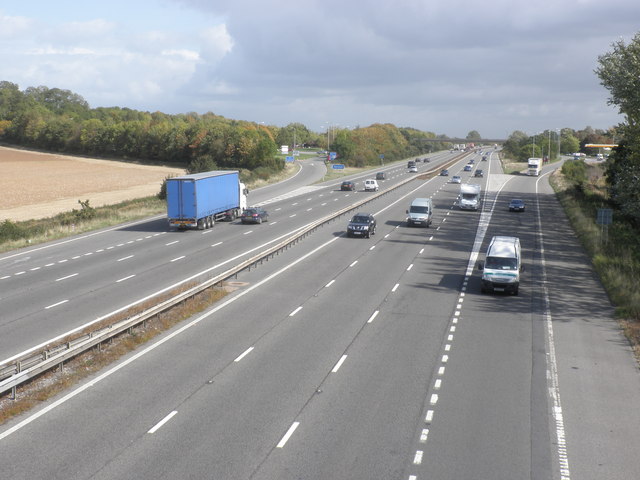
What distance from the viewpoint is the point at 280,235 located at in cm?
4547

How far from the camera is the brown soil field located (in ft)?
→ 248

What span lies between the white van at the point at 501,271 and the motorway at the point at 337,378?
28.6 inches

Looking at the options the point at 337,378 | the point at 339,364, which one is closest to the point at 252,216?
the point at 339,364

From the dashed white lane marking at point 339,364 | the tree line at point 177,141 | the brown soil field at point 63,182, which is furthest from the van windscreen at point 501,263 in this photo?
the tree line at point 177,141

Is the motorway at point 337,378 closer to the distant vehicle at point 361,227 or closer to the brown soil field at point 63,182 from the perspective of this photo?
the distant vehicle at point 361,227

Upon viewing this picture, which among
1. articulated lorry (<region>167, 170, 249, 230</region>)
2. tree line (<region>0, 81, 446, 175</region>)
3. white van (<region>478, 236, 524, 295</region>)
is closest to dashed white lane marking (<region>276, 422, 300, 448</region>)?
white van (<region>478, 236, 524, 295</region>)

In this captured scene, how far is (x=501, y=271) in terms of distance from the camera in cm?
2823

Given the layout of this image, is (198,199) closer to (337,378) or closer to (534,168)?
(337,378)

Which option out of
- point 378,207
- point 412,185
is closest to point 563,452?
point 378,207

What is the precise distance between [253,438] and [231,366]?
16.0 feet

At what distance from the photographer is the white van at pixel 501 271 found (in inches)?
1104

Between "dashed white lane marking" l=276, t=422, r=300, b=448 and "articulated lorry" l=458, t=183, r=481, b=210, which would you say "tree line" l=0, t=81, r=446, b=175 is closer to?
"articulated lorry" l=458, t=183, r=481, b=210

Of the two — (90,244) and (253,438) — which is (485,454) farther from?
(90,244)

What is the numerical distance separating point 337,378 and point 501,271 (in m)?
13.3
